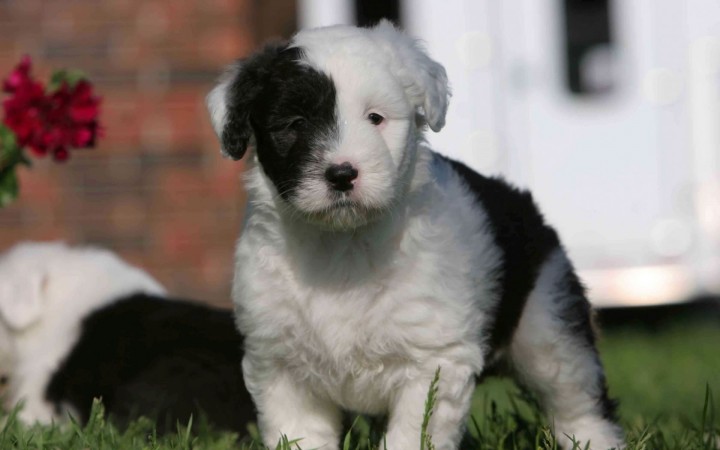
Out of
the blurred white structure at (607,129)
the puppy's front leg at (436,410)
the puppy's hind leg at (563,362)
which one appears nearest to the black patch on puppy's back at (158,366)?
the puppy's hind leg at (563,362)

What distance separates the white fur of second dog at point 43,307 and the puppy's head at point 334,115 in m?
2.44

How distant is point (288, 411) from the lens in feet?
15.2

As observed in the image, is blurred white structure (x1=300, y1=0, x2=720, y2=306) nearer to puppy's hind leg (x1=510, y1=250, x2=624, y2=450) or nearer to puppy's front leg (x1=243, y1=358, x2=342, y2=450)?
puppy's hind leg (x1=510, y1=250, x2=624, y2=450)

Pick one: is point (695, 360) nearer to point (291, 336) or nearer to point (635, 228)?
point (635, 228)

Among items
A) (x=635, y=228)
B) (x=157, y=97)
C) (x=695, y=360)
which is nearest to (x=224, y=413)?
(x=695, y=360)

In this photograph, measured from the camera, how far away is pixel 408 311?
177 inches

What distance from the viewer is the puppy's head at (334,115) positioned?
168 inches

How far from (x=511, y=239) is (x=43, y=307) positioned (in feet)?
9.17

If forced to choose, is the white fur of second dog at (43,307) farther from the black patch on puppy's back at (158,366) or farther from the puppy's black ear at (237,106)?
the puppy's black ear at (237,106)

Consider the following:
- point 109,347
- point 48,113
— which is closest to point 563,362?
point 109,347

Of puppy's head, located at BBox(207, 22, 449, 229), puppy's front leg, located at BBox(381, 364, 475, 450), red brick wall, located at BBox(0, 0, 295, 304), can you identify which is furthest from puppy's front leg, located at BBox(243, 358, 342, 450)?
red brick wall, located at BBox(0, 0, 295, 304)

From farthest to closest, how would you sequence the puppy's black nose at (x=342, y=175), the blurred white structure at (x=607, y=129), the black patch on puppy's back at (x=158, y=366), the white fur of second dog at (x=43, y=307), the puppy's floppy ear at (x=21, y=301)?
the blurred white structure at (x=607, y=129) < the puppy's floppy ear at (x=21, y=301) < the white fur of second dog at (x=43, y=307) < the black patch on puppy's back at (x=158, y=366) < the puppy's black nose at (x=342, y=175)

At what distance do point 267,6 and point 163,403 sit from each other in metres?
7.28

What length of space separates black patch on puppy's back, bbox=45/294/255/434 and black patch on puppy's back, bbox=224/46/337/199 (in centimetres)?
176
